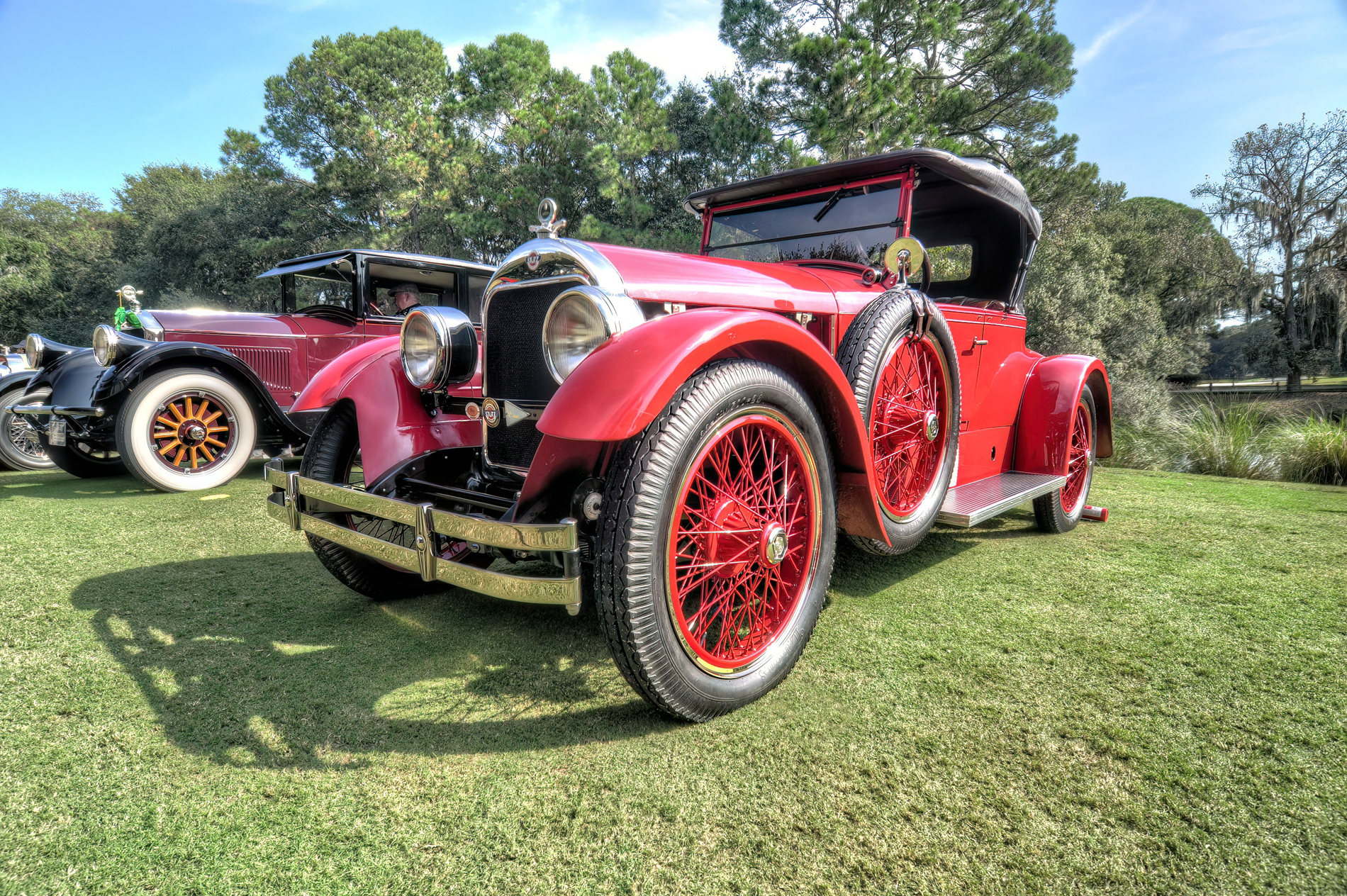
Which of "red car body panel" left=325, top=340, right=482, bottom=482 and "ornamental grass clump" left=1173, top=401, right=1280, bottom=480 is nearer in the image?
"red car body panel" left=325, top=340, right=482, bottom=482

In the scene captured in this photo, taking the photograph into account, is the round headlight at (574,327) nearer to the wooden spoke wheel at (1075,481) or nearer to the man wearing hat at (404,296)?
the wooden spoke wheel at (1075,481)

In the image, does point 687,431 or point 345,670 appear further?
point 345,670

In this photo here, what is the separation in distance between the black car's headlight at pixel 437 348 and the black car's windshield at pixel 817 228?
139 centimetres

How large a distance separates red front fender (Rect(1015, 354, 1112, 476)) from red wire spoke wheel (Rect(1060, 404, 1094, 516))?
31 centimetres

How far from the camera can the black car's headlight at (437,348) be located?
98.6 inches

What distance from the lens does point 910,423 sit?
2857 mm

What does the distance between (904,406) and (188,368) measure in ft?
18.6

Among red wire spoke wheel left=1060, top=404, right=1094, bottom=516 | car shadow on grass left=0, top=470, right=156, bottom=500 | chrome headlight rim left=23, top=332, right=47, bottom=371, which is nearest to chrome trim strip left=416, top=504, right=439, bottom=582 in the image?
red wire spoke wheel left=1060, top=404, right=1094, bottom=516

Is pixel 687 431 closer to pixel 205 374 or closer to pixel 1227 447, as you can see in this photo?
pixel 205 374

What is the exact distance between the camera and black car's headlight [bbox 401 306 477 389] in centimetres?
250

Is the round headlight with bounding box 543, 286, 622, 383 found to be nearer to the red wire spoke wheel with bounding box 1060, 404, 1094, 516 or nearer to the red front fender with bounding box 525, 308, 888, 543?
the red front fender with bounding box 525, 308, 888, 543

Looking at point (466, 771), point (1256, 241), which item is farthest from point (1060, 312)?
point (466, 771)

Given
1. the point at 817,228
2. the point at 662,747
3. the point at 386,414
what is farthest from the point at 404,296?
the point at 662,747

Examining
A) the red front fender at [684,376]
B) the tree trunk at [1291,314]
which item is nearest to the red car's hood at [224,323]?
the red front fender at [684,376]
